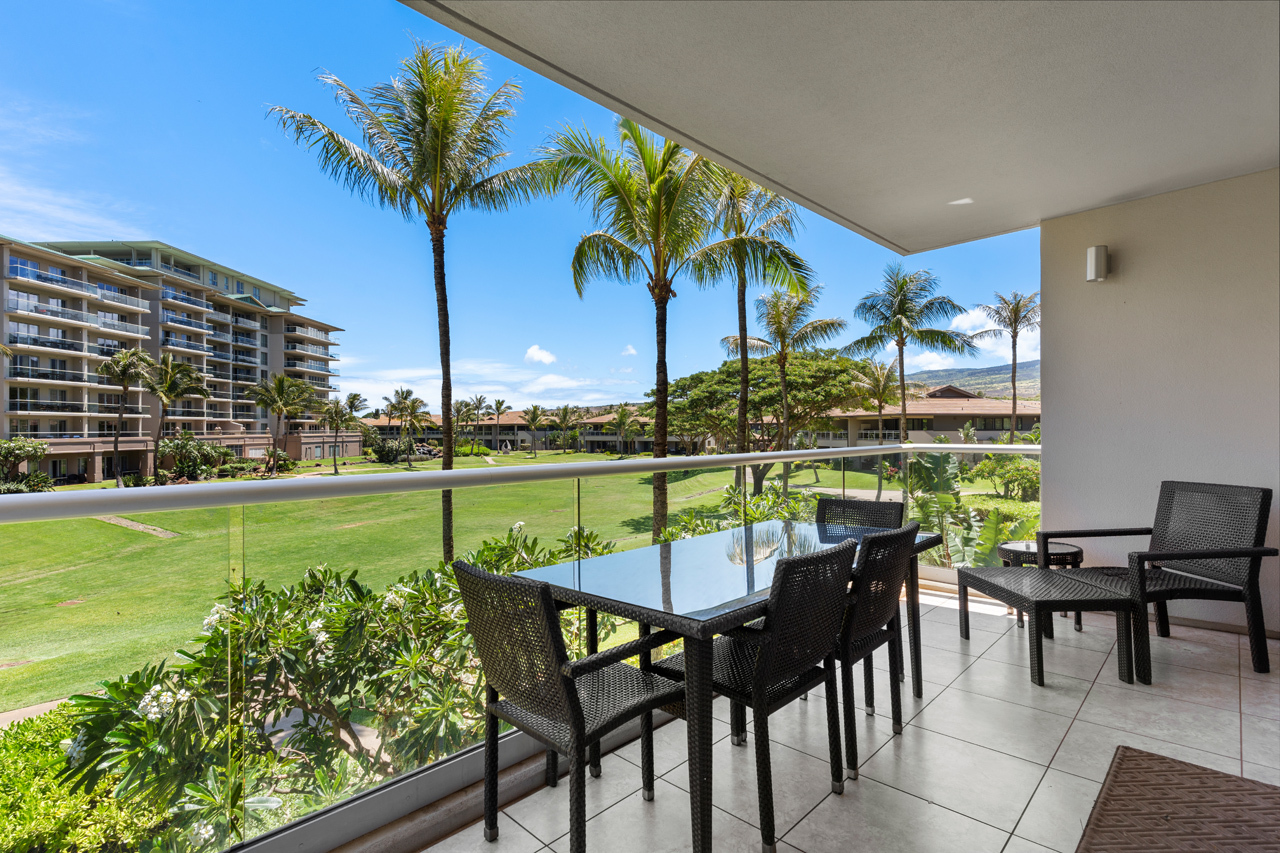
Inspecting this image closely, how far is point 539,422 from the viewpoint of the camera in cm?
6738

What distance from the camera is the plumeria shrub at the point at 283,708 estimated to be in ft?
5.16

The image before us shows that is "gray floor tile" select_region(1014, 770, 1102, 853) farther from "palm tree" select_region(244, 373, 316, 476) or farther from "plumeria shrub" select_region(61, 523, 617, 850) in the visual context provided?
"palm tree" select_region(244, 373, 316, 476)

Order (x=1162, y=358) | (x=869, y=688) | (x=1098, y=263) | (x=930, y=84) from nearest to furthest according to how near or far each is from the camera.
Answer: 1. (x=930, y=84)
2. (x=869, y=688)
3. (x=1162, y=358)
4. (x=1098, y=263)

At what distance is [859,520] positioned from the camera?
11.7 feet

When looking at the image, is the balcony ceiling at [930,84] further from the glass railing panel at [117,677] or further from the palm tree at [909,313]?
the palm tree at [909,313]

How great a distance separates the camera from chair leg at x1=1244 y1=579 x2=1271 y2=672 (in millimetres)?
3336

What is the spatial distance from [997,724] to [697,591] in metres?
1.72

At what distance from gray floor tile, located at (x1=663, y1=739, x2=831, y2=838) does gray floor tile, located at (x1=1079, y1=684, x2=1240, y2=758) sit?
4.55 ft

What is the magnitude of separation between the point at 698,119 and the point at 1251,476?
154 inches

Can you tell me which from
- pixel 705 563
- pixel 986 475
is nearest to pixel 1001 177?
pixel 986 475

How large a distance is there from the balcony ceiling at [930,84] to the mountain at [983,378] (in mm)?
41872

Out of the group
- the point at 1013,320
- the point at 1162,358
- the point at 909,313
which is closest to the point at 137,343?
the point at 909,313

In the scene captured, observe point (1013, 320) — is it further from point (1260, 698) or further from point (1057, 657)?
point (1260, 698)

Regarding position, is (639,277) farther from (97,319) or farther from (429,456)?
(97,319)
